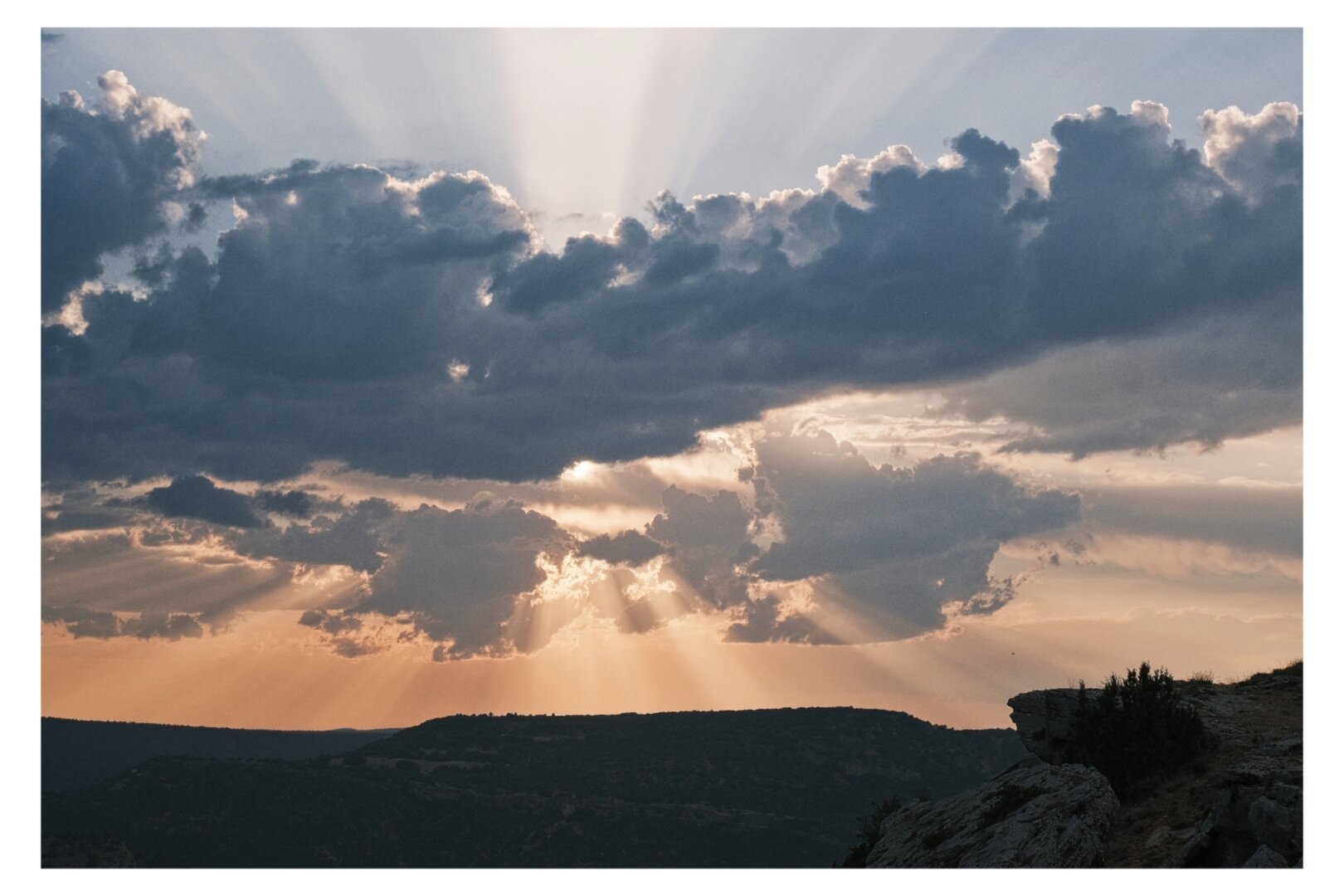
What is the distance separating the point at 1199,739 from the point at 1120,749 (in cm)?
267

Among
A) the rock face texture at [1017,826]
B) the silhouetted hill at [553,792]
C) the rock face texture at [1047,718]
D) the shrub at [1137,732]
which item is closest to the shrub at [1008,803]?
the rock face texture at [1017,826]

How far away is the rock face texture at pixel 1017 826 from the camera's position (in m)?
32.3

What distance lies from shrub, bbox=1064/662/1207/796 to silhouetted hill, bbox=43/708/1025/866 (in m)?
99.7

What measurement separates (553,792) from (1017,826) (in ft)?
437

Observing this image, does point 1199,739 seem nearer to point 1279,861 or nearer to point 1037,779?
point 1037,779

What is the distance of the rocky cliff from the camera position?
101 feet

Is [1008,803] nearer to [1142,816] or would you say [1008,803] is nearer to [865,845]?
[1142,816]

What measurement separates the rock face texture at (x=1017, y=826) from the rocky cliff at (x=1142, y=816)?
4cm

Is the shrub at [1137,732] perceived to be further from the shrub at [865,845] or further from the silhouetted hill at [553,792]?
the silhouetted hill at [553,792]

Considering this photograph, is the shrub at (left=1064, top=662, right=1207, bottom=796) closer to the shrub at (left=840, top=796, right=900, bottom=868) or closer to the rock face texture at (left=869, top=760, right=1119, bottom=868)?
the rock face texture at (left=869, top=760, right=1119, bottom=868)

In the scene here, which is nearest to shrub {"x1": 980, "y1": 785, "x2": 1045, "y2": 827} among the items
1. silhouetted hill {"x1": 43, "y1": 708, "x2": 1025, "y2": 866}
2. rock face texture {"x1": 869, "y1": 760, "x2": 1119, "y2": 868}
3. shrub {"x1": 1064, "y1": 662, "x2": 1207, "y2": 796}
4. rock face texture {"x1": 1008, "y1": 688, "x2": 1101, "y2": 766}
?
rock face texture {"x1": 869, "y1": 760, "x2": 1119, "y2": 868}

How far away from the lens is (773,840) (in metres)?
147
